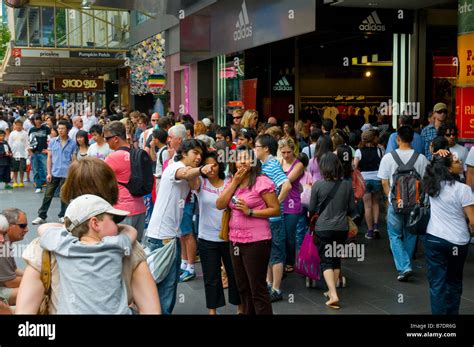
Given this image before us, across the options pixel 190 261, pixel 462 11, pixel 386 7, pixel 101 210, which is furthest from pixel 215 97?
pixel 101 210

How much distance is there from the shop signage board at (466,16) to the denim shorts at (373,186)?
2.74 metres

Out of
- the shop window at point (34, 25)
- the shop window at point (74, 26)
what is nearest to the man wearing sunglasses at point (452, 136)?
the shop window at point (34, 25)

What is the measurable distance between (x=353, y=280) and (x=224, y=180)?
2.63 m

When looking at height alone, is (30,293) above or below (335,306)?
above

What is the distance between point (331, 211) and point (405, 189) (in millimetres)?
1192

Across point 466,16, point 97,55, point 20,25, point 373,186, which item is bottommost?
point 373,186

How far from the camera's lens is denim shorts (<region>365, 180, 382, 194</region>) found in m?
10.6

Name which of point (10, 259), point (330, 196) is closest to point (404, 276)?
point (330, 196)

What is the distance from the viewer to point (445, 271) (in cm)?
599

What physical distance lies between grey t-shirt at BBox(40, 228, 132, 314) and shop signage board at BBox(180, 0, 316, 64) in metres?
9.57

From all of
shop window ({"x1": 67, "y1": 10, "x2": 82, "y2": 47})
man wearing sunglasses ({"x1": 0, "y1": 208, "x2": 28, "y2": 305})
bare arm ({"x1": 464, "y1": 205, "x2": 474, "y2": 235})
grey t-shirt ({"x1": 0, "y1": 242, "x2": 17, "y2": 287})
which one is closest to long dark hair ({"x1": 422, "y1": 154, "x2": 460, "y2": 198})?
bare arm ({"x1": 464, "y1": 205, "x2": 474, "y2": 235})

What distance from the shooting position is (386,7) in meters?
13.1

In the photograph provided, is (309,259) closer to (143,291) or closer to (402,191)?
(402,191)

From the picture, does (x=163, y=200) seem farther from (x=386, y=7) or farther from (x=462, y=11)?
(x=386, y=7)
